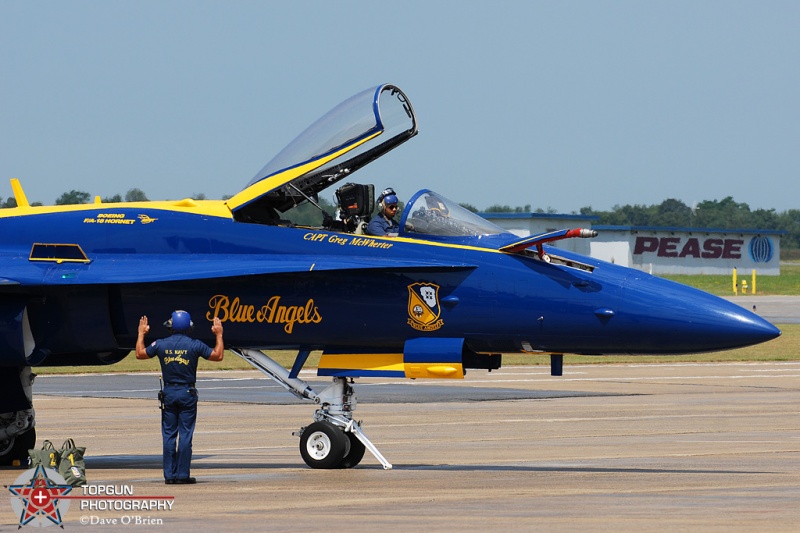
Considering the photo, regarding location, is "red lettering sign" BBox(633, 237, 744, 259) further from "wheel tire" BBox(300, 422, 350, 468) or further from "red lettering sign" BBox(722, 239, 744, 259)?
"wheel tire" BBox(300, 422, 350, 468)

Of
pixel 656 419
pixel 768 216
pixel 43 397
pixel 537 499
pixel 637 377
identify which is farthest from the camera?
pixel 768 216

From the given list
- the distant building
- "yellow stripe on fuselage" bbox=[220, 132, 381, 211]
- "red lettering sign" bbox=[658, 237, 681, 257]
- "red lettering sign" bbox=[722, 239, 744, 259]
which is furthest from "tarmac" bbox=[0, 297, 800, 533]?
"red lettering sign" bbox=[722, 239, 744, 259]

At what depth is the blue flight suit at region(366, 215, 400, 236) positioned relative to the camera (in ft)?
45.2

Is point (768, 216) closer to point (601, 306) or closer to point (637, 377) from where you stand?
point (637, 377)

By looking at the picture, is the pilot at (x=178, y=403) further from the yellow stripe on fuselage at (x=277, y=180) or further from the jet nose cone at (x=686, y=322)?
the jet nose cone at (x=686, y=322)

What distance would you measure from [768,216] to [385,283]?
16361cm

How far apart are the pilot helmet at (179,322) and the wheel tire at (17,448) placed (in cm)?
354

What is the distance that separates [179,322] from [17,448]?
3798 millimetres

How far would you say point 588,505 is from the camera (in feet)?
35.3

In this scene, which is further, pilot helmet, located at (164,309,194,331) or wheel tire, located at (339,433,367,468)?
wheel tire, located at (339,433,367,468)

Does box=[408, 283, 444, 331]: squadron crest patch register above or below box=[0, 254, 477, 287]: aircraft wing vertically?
below

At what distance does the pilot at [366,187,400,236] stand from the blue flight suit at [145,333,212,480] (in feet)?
7.79

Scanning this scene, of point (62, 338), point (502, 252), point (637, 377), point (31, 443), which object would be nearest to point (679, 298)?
point (502, 252)

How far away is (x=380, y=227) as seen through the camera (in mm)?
13820
